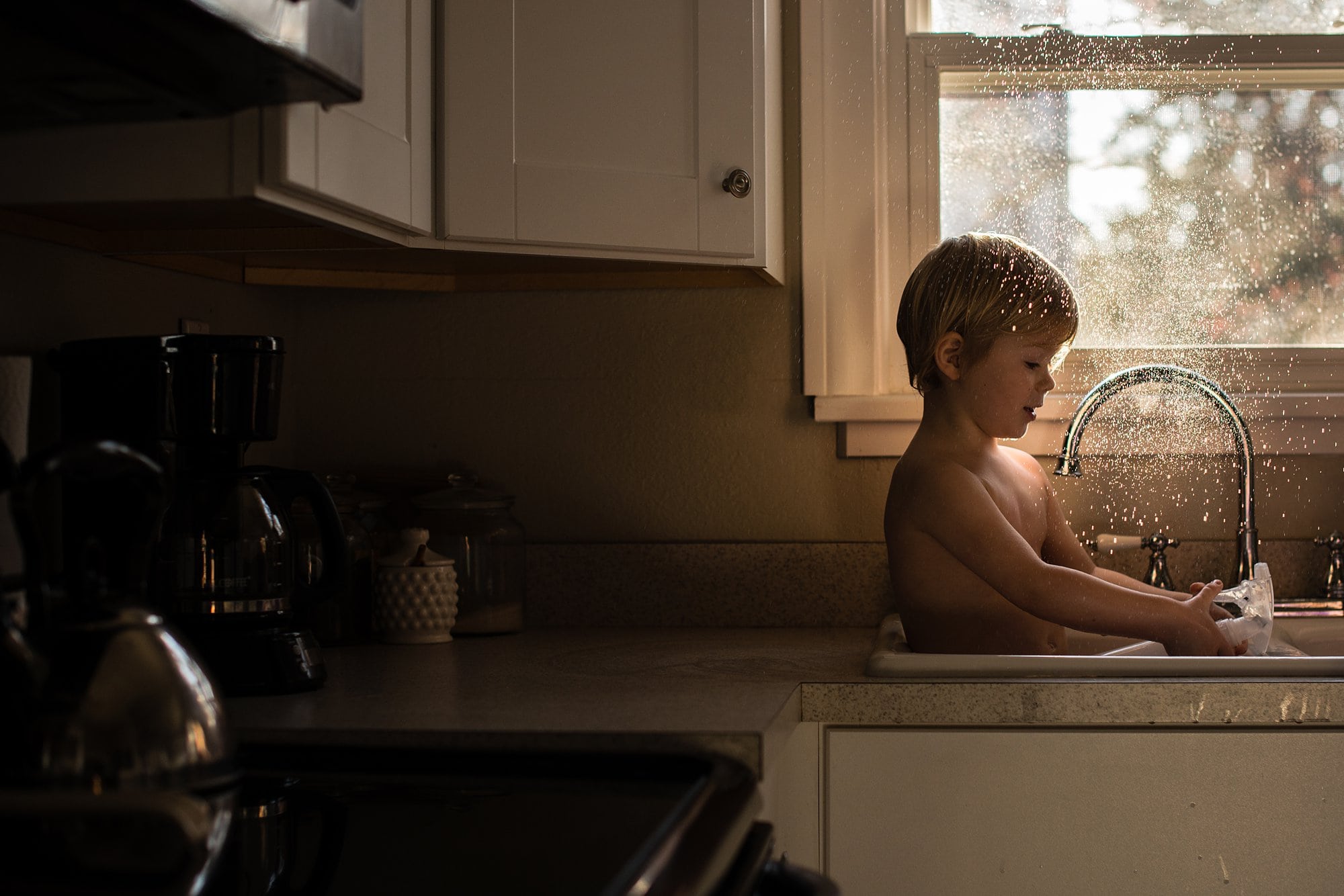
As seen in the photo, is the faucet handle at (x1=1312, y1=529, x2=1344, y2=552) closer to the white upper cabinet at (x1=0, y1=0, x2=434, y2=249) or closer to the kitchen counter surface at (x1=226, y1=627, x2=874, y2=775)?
the kitchen counter surface at (x1=226, y1=627, x2=874, y2=775)

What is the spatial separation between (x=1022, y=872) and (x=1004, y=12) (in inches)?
48.1

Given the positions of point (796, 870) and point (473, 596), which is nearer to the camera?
point (796, 870)

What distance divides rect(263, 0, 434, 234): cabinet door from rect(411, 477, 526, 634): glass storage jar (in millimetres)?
384

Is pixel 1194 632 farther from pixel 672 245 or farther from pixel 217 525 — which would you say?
pixel 217 525

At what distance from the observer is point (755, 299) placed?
176 centimetres

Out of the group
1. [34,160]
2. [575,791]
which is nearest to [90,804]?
[575,791]

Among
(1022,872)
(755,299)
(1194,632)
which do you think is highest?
(755,299)

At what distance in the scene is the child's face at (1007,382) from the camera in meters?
1.44

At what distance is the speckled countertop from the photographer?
0.96m

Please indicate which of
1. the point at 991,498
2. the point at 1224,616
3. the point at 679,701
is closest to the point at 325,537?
the point at 679,701

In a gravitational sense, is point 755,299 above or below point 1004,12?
below

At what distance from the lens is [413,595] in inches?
58.7

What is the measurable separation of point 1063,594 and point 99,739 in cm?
98

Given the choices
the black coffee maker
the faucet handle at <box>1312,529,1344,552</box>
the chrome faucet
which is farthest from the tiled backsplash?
the black coffee maker
